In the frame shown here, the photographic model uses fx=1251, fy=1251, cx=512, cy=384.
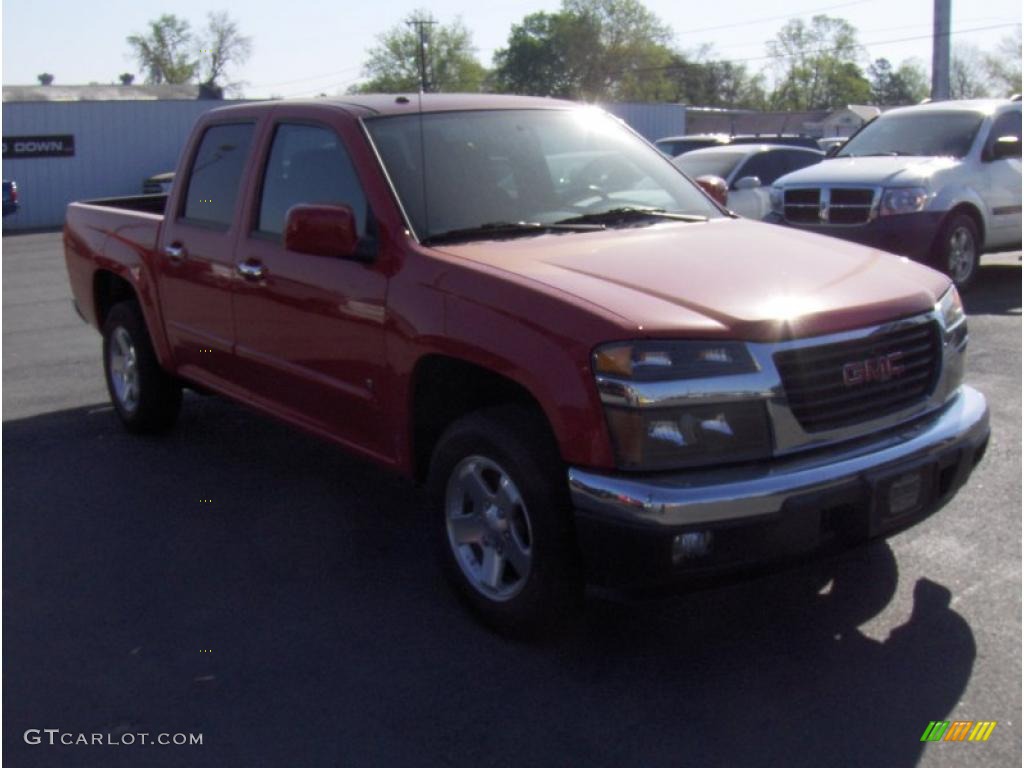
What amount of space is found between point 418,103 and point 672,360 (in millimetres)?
2204

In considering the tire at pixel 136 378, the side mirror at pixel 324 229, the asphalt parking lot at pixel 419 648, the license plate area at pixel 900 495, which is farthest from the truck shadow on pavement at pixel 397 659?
the tire at pixel 136 378

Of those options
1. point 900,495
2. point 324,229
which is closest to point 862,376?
point 900,495

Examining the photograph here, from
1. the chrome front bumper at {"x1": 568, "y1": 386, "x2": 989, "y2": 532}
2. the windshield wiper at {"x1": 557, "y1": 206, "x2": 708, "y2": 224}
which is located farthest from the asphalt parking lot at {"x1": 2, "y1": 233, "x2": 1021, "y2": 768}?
the windshield wiper at {"x1": 557, "y1": 206, "x2": 708, "y2": 224}

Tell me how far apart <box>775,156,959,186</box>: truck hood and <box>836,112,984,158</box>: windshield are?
349mm

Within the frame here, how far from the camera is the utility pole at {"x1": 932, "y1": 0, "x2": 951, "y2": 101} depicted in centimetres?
2611

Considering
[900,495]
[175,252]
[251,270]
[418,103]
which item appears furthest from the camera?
[175,252]

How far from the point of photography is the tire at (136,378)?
7.05 meters

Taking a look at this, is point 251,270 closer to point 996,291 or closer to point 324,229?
point 324,229

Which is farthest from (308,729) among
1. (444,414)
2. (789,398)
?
(789,398)

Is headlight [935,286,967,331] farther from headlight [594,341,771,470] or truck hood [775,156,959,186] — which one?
truck hood [775,156,959,186]

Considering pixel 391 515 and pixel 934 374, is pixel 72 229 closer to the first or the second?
pixel 391 515

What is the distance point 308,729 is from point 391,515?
79.9 inches

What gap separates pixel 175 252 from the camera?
6340 mm

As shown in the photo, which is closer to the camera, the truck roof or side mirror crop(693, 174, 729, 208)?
the truck roof
